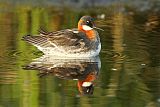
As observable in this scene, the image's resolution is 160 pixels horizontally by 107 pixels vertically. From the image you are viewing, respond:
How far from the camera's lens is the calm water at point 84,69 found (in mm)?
10469

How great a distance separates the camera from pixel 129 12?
19.3 meters

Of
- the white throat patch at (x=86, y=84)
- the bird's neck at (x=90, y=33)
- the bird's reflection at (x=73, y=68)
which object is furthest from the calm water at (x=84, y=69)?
the bird's neck at (x=90, y=33)

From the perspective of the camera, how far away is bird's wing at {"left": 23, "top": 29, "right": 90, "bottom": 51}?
13.6 m

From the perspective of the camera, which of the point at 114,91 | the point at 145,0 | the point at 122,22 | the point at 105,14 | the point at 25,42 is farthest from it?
the point at 145,0

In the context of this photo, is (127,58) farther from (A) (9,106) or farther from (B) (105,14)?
(B) (105,14)

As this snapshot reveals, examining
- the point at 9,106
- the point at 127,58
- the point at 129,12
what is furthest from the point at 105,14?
the point at 9,106

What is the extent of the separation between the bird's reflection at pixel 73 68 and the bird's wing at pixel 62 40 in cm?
34

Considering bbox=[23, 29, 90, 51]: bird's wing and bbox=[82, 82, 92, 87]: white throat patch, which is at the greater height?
bbox=[23, 29, 90, 51]: bird's wing

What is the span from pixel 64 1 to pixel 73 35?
6366mm

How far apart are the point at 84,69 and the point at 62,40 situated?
148 cm

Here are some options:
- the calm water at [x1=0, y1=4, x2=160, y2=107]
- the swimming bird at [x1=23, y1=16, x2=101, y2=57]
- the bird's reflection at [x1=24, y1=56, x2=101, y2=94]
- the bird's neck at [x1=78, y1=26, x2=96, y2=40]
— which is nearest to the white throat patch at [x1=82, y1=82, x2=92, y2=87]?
the bird's reflection at [x1=24, y1=56, x2=101, y2=94]

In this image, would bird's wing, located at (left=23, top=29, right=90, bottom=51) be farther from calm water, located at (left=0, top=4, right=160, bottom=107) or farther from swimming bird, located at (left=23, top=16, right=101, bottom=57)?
calm water, located at (left=0, top=4, right=160, bottom=107)

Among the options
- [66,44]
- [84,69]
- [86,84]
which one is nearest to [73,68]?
[84,69]

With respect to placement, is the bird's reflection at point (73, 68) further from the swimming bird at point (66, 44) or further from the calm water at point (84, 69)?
the swimming bird at point (66, 44)
